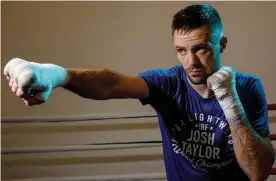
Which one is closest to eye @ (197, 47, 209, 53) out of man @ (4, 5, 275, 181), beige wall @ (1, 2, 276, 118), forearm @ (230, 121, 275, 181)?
man @ (4, 5, 275, 181)

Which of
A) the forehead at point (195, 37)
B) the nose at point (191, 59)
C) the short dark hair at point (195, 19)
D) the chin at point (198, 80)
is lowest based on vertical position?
the chin at point (198, 80)

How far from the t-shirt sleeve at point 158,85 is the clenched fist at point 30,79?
405mm

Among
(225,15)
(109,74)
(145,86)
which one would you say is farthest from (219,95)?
(225,15)

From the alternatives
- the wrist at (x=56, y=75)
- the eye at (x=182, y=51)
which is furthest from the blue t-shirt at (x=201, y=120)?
the wrist at (x=56, y=75)

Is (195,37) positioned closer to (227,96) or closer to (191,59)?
(191,59)

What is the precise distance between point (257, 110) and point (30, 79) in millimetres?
800

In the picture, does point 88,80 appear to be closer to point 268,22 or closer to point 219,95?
point 219,95

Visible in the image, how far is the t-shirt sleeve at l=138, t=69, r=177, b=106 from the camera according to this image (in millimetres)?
1164


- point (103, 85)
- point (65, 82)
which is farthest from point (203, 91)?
point (65, 82)

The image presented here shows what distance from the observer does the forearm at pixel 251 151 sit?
42.7 inches

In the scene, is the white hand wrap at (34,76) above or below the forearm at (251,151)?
above

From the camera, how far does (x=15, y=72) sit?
733mm

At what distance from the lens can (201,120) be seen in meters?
1.18

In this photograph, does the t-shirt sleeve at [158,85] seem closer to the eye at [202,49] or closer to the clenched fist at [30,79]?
the eye at [202,49]
